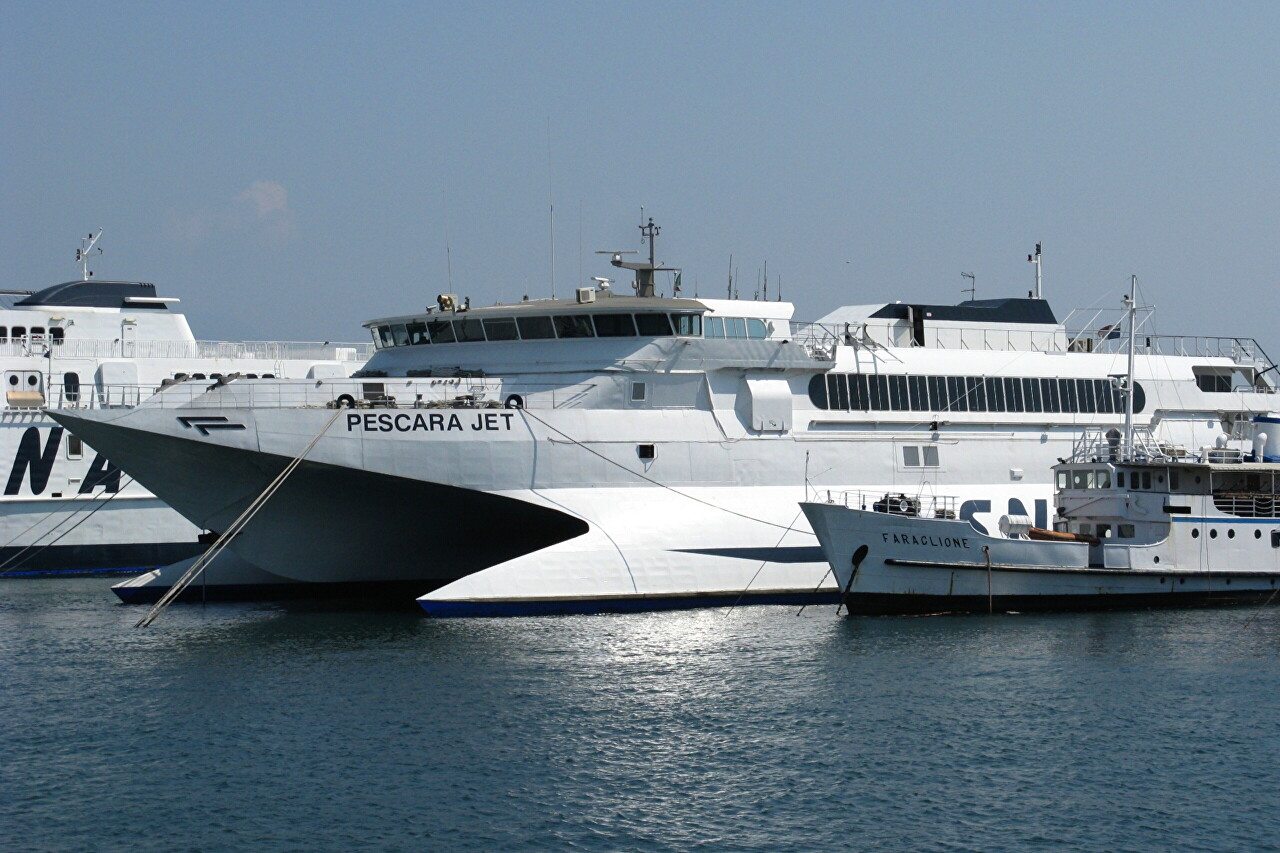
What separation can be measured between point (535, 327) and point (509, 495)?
13.7 feet

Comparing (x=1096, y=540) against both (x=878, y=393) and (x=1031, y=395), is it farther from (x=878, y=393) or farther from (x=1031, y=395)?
(x=878, y=393)

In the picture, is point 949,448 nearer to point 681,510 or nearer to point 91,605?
point 681,510

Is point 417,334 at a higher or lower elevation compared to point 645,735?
higher

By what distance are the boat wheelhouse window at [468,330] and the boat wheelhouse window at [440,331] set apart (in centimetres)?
18

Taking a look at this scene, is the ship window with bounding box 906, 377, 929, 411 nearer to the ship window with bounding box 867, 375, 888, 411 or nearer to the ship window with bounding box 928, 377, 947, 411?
the ship window with bounding box 928, 377, 947, 411

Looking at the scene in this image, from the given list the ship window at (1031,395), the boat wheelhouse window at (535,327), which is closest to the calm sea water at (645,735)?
the boat wheelhouse window at (535,327)

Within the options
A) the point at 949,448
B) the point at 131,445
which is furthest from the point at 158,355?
the point at 949,448

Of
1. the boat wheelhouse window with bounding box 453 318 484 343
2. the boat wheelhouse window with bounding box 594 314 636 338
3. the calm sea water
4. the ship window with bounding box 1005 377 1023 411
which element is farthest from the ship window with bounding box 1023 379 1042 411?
the boat wheelhouse window with bounding box 453 318 484 343

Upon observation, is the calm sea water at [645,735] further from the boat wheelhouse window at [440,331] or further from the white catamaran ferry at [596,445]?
the boat wheelhouse window at [440,331]

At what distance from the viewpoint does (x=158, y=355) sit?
46.8 m

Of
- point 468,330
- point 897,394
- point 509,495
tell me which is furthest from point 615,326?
point 897,394

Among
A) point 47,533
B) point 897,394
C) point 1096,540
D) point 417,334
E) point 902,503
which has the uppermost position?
point 417,334

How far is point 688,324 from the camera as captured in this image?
31234mm

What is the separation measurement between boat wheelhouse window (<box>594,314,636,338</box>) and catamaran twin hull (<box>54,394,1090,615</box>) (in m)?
1.91
